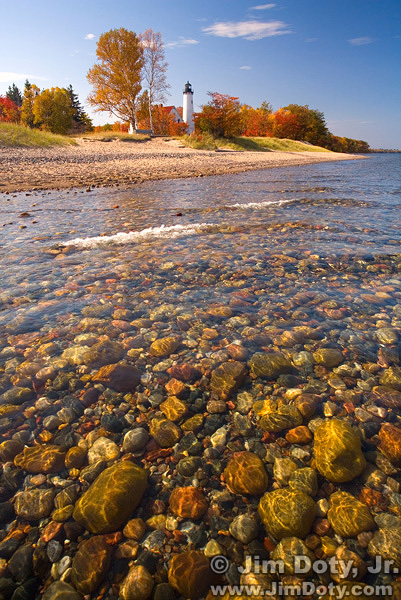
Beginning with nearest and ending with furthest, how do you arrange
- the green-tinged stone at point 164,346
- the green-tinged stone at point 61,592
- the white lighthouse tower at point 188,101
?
the green-tinged stone at point 61,592, the green-tinged stone at point 164,346, the white lighthouse tower at point 188,101

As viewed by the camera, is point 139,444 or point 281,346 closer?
point 139,444

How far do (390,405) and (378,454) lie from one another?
0.50 m

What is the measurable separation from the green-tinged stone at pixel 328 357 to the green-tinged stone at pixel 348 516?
122 centimetres

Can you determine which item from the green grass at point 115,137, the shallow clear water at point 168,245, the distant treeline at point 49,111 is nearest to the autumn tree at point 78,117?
the distant treeline at point 49,111

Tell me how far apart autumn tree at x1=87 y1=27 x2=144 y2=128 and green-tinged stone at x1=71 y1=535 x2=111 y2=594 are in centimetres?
5533

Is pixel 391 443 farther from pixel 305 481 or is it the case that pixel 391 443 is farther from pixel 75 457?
pixel 75 457

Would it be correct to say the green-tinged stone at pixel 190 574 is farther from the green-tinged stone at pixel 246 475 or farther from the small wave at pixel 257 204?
the small wave at pixel 257 204

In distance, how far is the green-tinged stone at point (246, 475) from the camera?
1.82 metres

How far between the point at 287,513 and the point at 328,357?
1535 millimetres

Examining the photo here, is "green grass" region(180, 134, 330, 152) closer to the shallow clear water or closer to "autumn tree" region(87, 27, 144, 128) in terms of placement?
"autumn tree" region(87, 27, 144, 128)

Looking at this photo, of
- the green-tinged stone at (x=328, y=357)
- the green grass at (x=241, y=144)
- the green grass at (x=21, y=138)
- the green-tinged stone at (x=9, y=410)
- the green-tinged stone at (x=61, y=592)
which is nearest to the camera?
the green-tinged stone at (x=61, y=592)

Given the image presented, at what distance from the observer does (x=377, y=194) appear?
13.4 m

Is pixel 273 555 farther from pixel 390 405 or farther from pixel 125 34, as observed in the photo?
pixel 125 34

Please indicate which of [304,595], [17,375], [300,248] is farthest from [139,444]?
[300,248]
